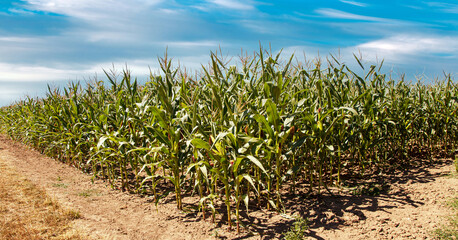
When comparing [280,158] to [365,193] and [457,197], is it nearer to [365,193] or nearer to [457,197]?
[365,193]

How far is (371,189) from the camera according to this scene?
11.7 ft

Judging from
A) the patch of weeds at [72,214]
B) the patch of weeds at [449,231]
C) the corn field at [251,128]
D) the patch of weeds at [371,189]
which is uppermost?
the corn field at [251,128]

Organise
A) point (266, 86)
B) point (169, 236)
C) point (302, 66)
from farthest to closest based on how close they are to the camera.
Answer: point (302, 66) → point (169, 236) → point (266, 86)

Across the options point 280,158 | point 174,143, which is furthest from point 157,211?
point 280,158

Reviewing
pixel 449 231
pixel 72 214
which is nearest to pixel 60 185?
pixel 72 214

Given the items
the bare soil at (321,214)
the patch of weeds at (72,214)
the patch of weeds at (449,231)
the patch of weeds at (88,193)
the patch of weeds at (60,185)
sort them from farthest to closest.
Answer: the patch of weeds at (60,185)
the patch of weeds at (88,193)
the patch of weeds at (72,214)
the bare soil at (321,214)
the patch of weeds at (449,231)

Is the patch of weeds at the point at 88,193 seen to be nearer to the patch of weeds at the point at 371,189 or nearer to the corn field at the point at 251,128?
the corn field at the point at 251,128

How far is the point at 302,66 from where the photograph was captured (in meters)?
3.85

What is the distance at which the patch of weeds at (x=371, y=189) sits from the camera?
3.56 meters

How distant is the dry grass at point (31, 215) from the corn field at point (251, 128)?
0.81 meters

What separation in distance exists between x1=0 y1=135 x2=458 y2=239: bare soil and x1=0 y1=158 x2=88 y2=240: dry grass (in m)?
0.14

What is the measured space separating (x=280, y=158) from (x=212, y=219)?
99cm

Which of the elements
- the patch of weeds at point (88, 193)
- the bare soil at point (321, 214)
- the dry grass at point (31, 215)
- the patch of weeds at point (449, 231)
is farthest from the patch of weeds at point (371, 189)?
the patch of weeds at point (88, 193)

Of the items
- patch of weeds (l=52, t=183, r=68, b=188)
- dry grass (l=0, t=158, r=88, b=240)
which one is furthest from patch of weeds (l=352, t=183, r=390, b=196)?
patch of weeds (l=52, t=183, r=68, b=188)
